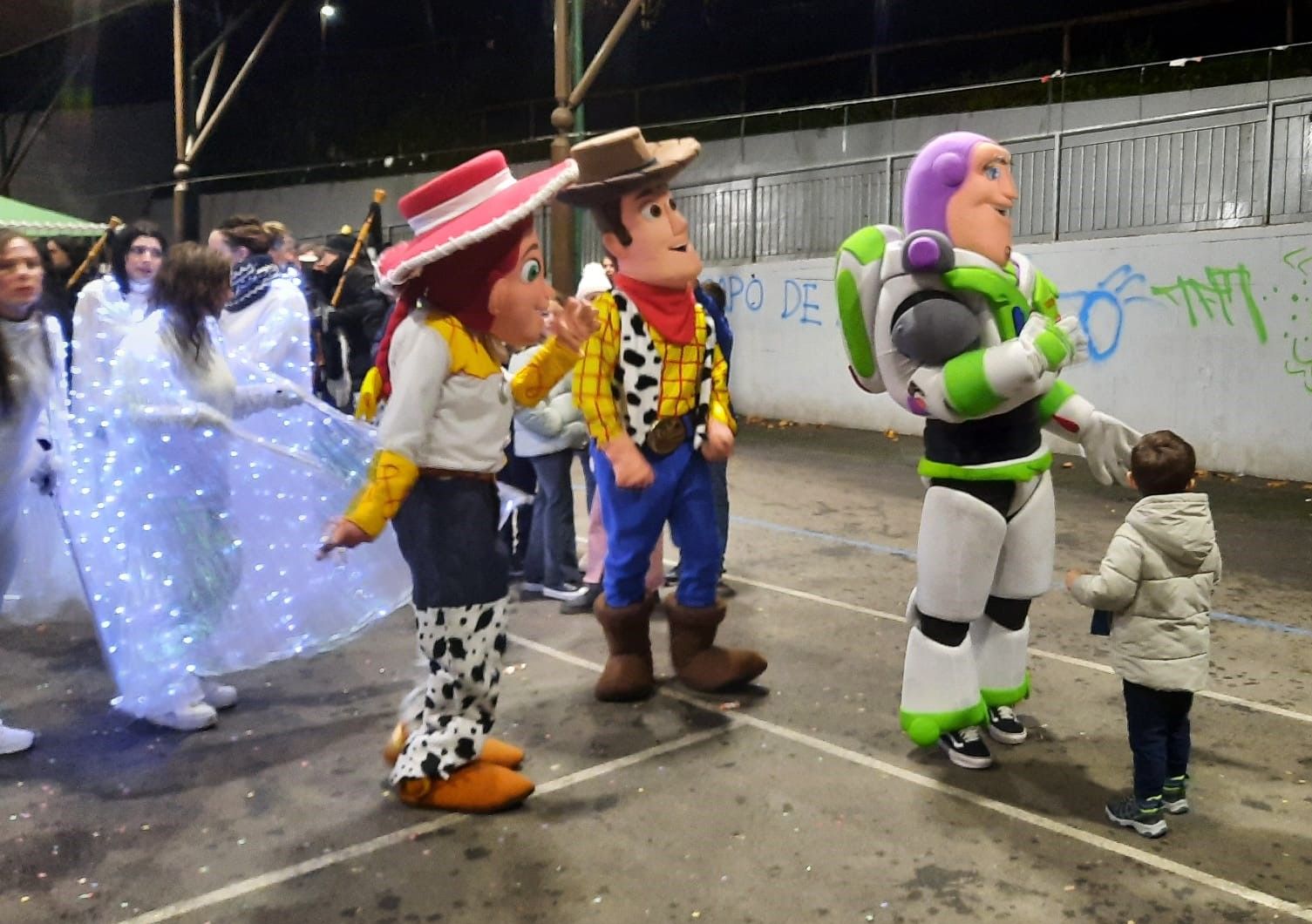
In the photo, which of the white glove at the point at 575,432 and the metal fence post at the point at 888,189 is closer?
the white glove at the point at 575,432

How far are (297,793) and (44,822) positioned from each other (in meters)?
0.71

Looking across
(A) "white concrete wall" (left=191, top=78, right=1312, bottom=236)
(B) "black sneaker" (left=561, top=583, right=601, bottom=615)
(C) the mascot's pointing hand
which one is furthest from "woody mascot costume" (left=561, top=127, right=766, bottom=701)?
(A) "white concrete wall" (left=191, top=78, right=1312, bottom=236)

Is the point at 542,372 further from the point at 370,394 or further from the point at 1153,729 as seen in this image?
the point at 1153,729

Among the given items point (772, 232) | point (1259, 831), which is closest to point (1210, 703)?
point (1259, 831)

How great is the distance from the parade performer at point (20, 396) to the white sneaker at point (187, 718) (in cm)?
42

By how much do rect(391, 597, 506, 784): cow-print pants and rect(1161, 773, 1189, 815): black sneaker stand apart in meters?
1.94

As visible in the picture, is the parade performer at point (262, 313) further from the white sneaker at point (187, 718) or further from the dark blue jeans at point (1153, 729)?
the dark blue jeans at point (1153, 729)

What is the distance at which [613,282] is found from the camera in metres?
4.11

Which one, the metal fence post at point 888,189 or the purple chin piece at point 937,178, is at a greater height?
the metal fence post at point 888,189

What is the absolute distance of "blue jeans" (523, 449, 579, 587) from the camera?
5.74 metres

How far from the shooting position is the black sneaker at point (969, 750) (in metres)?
3.57

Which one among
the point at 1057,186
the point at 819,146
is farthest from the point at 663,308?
the point at 819,146

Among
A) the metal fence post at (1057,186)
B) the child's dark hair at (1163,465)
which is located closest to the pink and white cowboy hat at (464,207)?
the child's dark hair at (1163,465)

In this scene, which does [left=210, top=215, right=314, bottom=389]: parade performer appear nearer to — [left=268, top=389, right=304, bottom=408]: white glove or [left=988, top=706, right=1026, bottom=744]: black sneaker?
[left=268, top=389, right=304, bottom=408]: white glove
